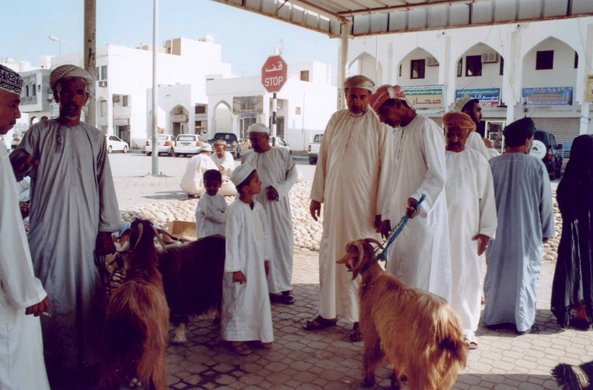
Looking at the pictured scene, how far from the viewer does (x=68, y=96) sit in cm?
318

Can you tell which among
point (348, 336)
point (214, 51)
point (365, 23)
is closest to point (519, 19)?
point (365, 23)

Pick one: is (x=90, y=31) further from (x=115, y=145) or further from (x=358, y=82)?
(x=115, y=145)

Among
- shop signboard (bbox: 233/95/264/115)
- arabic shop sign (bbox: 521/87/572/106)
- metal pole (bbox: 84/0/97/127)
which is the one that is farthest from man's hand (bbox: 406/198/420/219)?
shop signboard (bbox: 233/95/264/115)

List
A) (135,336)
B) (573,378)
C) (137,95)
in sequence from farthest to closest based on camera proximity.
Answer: (137,95) → (135,336) → (573,378)

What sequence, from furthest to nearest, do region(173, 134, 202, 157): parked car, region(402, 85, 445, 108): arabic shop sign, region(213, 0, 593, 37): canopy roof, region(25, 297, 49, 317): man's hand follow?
region(173, 134, 202, 157): parked car → region(402, 85, 445, 108): arabic shop sign → region(213, 0, 593, 37): canopy roof → region(25, 297, 49, 317): man's hand

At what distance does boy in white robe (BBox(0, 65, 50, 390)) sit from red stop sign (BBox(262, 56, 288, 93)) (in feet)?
19.0

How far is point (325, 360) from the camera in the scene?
381cm

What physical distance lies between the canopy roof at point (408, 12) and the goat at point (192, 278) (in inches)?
114

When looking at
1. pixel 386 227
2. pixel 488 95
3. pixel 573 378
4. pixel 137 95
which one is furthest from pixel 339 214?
pixel 137 95

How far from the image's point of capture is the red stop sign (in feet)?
26.2

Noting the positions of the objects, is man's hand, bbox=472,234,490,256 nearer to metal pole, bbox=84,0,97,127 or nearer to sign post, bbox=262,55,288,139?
metal pole, bbox=84,0,97,127

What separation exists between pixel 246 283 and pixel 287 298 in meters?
1.48

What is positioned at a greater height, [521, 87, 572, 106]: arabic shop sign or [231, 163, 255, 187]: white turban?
[521, 87, 572, 106]: arabic shop sign

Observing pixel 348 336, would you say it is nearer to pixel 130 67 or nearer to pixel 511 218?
pixel 511 218
